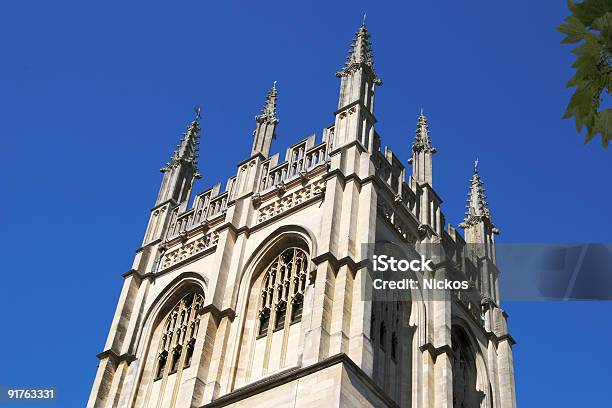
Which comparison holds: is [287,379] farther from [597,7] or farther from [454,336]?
[597,7]

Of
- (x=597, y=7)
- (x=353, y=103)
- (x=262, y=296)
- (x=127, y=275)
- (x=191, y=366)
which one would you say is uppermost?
(x=353, y=103)

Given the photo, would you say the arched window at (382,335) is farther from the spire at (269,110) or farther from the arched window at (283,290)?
the spire at (269,110)

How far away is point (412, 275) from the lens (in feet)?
80.5

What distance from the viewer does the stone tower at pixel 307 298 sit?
20.6 m

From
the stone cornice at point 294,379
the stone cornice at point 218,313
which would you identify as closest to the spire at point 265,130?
the stone cornice at point 218,313

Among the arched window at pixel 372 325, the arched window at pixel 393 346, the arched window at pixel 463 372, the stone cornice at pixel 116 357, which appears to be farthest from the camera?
the stone cornice at pixel 116 357

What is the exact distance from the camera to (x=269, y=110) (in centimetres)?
2948

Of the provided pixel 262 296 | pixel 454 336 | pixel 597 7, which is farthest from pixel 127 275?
pixel 597 7

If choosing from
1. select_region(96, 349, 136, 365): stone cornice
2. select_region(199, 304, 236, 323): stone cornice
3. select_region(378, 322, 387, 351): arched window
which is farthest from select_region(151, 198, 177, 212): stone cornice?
select_region(378, 322, 387, 351): arched window

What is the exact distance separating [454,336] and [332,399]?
861 centimetres

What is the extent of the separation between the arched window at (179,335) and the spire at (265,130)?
5.26 metres

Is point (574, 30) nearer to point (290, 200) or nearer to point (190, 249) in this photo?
point (290, 200)

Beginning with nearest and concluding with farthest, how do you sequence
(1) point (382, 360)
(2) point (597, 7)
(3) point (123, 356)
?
(2) point (597, 7) < (1) point (382, 360) < (3) point (123, 356)

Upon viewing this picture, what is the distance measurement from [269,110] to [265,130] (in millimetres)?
1059
